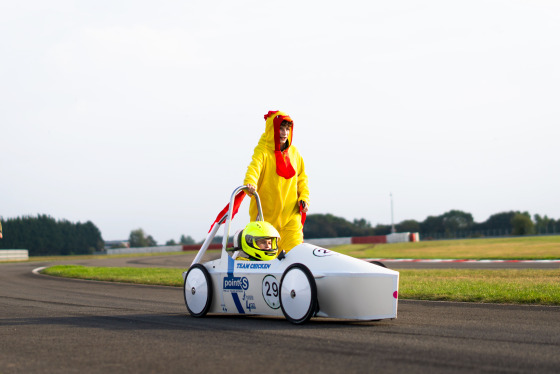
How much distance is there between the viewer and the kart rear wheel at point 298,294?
7.09 meters

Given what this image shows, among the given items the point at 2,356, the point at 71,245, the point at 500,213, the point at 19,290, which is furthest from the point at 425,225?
the point at 2,356

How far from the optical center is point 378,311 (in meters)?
7.11

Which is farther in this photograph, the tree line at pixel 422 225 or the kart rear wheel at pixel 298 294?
the tree line at pixel 422 225

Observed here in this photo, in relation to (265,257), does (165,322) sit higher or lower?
lower

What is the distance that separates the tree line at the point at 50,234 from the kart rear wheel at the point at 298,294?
363ft

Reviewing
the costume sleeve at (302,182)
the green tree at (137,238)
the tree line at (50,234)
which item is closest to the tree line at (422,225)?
the tree line at (50,234)

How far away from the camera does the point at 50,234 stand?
12600cm

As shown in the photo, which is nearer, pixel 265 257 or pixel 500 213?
pixel 265 257

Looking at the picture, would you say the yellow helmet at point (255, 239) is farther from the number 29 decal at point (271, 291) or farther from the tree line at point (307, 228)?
the tree line at point (307, 228)

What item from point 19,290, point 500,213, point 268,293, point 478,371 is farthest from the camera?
point 500,213

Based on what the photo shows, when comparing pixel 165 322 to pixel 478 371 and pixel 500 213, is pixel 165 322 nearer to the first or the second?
pixel 478 371

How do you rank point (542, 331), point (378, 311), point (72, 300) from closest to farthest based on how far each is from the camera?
point (542, 331) → point (378, 311) → point (72, 300)

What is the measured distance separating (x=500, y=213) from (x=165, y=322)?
125 m

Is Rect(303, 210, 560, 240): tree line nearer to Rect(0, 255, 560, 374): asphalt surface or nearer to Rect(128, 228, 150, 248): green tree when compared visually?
Rect(128, 228, 150, 248): green tree
